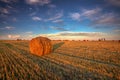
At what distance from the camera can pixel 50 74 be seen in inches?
316

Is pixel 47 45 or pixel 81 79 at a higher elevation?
pixel 47 45

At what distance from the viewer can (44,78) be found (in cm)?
740

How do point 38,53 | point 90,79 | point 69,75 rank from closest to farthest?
point 90,79, point 69,75, point 38,53

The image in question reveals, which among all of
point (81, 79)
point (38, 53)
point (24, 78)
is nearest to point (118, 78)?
point (81, 79)

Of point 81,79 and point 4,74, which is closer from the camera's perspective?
point 81,79

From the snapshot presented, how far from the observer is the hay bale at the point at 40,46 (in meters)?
16.2

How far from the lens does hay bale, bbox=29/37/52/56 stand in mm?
16217

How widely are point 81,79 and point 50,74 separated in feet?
5.91

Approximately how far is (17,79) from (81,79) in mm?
3277

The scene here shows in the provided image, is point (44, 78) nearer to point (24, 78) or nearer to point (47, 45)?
point (24, 78)

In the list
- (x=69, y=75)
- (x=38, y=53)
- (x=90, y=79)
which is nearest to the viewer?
(x=90, y=79)

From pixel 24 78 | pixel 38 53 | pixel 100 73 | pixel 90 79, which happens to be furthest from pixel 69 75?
pixel 38 53

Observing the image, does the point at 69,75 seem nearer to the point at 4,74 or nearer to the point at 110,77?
the point at 110,77

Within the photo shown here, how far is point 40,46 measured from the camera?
1645 centimetres
